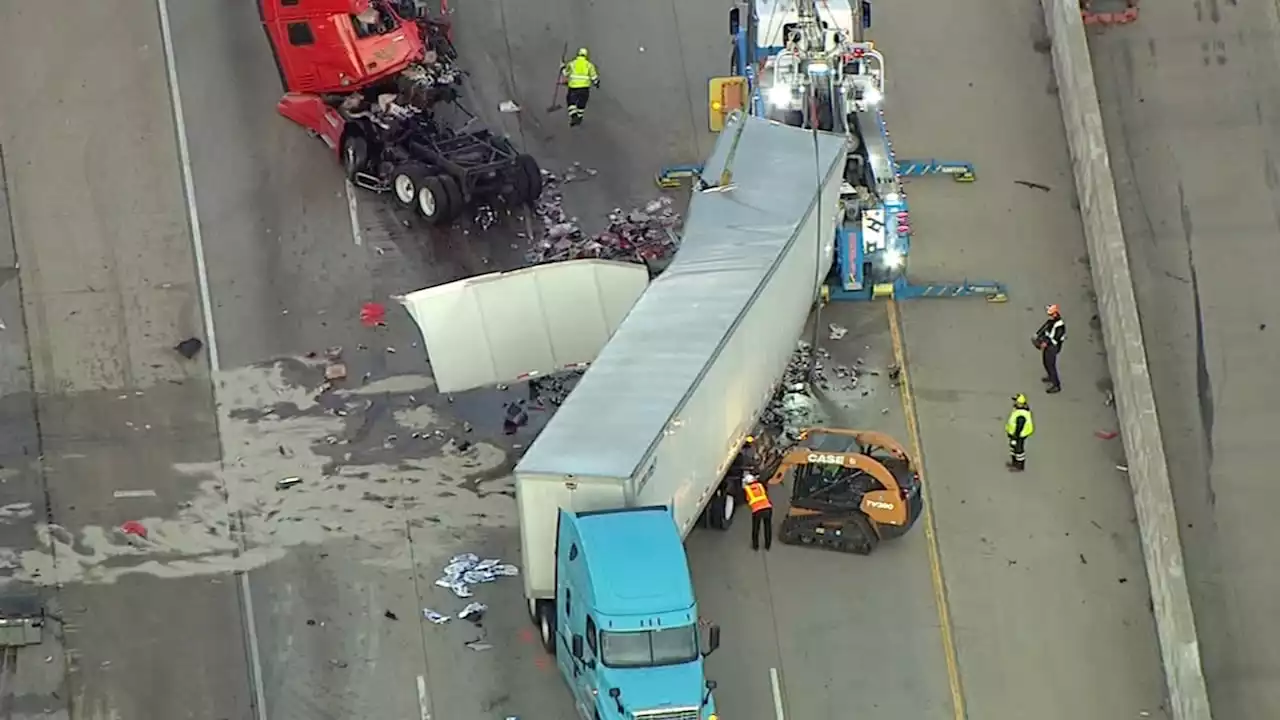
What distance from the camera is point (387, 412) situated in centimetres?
3534

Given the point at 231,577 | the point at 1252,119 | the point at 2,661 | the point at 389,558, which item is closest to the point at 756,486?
the point at 389,558

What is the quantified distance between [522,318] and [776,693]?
21.5ft

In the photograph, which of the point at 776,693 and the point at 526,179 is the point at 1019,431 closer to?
the point at 776,693

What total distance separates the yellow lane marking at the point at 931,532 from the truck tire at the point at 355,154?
8343 mm

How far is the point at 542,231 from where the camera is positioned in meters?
38.1

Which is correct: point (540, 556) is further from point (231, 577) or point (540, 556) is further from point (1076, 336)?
point (1076, 336)

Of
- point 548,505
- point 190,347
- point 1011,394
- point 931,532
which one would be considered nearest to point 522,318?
point 548,505

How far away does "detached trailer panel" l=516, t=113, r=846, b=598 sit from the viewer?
1202 inches

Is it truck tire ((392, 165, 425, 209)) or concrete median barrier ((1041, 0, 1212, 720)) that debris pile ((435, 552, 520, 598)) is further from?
concrete median barrier ((1041, 0, 1212, 720))

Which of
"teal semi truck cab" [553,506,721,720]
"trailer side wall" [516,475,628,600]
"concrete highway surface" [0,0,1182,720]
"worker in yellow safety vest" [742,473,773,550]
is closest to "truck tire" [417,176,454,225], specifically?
"concrete highway surface" [0,0,1182,720]

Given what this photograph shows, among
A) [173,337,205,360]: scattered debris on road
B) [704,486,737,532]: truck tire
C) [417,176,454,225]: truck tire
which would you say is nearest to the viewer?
[704,486,737,532]: truck tire

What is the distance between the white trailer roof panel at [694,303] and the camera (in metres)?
30.5

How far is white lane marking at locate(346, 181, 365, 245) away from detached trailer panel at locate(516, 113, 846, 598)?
567cm

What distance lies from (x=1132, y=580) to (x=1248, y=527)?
8.39 ft
